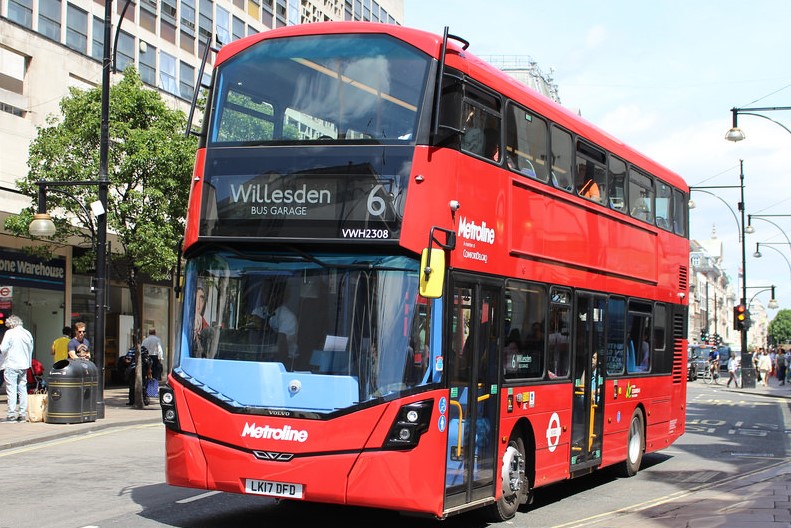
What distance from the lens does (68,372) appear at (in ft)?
61.4

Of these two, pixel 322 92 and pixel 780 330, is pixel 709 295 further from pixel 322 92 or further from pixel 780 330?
pixel 322 92

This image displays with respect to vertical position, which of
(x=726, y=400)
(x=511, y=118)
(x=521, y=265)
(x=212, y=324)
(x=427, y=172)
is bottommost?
(x=726, y=400)

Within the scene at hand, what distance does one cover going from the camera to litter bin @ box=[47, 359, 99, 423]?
1869cm

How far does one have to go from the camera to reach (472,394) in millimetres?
9234

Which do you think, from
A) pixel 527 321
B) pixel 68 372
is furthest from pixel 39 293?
pixel 527 321

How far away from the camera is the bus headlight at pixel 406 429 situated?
322 inches

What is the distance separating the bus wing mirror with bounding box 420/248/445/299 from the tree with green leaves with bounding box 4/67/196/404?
15.1 m

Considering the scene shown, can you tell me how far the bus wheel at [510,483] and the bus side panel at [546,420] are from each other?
220mm

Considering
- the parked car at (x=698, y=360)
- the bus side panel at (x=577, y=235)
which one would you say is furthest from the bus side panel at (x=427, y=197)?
the parked car at (x=698, y=360)

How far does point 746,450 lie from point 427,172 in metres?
12.7

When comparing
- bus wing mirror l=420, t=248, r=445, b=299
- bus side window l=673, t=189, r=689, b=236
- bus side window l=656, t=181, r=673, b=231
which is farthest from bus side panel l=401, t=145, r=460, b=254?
bus side window l=673, t=189, r=689, b=236

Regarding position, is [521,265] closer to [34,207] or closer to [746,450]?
[746,450]

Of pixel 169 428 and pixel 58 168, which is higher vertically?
pixel 58 168

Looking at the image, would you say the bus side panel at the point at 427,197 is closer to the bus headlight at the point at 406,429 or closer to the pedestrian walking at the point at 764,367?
the bus headlight at the point at 406,429
